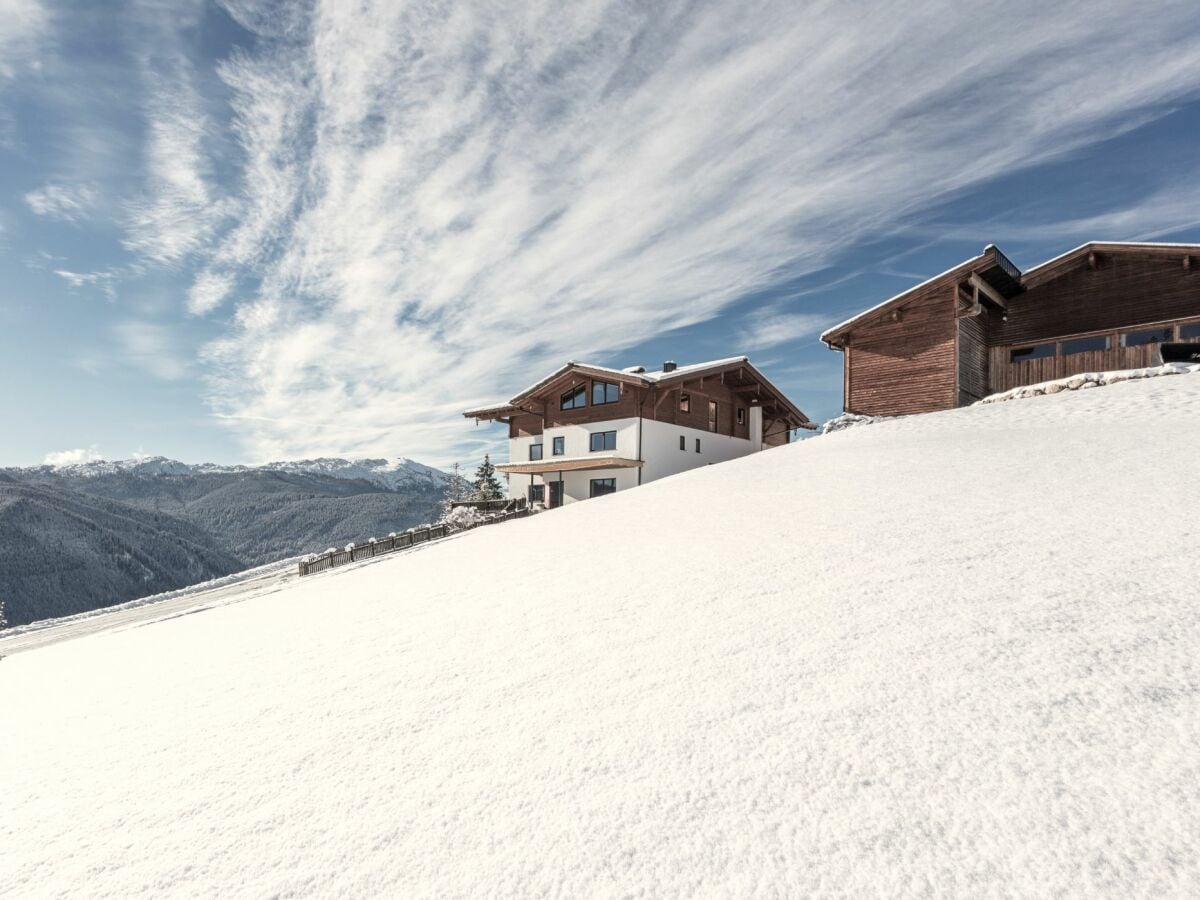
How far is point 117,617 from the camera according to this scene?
21312mm

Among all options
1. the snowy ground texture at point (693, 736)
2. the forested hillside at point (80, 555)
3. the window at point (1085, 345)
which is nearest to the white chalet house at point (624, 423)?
the window at point (1085, 345)

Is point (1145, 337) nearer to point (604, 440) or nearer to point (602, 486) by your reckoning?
point (604, 440)

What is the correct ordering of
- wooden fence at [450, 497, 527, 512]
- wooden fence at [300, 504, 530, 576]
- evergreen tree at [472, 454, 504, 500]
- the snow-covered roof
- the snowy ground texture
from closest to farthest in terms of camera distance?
1. the snowy ground texture
2. the snow-covered roof
3. wooden fence at [300, 504, 530, 576]
4. wooden fence at [450, 497, 527, 512]
5. evergreen tree at [472, 454, 504, 500]

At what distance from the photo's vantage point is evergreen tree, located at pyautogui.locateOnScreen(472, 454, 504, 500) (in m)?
47.5

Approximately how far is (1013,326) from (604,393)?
56.5ft

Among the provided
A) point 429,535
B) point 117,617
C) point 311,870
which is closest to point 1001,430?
point 311,870

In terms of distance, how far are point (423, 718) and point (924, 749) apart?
3021 millimetres

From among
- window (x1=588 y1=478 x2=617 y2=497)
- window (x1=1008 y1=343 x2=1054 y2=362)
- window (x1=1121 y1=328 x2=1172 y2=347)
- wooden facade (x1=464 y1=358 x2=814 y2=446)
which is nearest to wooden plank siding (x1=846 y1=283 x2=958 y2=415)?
window (x1=1008 y1=343 x2=1054 y2=362)

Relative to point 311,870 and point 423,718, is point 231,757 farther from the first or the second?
point 311,870

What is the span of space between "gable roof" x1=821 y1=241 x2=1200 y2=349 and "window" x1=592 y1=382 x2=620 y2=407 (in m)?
11.1

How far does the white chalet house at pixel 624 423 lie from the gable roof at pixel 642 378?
0.06 meters

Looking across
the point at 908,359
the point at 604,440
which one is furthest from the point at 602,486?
the point at 908,359

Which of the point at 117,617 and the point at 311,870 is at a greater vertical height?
the point at 311,870

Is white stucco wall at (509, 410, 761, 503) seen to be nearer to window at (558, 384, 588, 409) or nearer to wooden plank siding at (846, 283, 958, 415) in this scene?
window at (558, 384, 588, 409)
